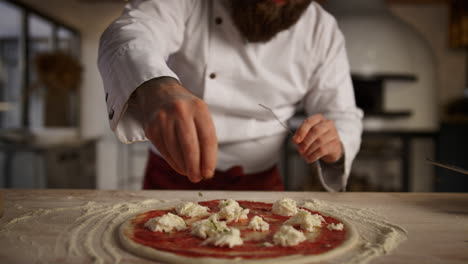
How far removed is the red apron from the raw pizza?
441mm

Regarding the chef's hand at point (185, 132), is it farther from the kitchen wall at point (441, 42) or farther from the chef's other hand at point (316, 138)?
the kitchen wall at point (441, 42)

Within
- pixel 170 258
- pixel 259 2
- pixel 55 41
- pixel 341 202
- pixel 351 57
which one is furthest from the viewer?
pixel 55 41

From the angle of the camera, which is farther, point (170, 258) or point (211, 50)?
point (211, 50)

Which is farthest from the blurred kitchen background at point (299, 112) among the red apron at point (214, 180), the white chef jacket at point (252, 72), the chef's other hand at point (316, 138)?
the chef's other hand at point (316, 138)

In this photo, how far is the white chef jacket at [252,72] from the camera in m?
1.13

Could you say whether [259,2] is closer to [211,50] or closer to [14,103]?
[211,50]

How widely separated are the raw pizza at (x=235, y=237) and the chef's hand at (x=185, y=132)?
0.10 metres

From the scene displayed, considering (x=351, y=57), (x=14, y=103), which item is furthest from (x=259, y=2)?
(x=14, y=103)

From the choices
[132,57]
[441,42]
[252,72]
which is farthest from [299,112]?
[132,57]

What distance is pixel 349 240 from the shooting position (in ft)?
1.99

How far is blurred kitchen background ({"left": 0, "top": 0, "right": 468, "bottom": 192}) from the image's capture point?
320 centimetres

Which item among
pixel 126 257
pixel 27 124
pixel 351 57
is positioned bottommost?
pixel 126 257

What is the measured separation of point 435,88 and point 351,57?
1.19 metres

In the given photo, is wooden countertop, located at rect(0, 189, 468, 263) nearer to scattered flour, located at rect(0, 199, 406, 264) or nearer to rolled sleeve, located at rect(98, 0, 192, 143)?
scattered flour, located at rect(0, 199, 406, 264)
